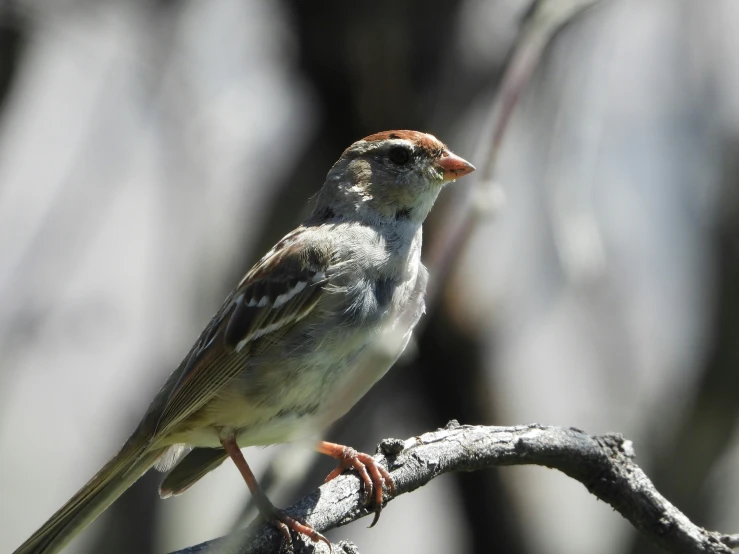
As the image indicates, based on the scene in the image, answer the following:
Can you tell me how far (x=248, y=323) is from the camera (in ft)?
14.6

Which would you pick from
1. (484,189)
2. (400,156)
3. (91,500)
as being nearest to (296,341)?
(91,500)

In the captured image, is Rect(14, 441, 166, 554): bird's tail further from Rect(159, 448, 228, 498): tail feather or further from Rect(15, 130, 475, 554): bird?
Rect(159, 448, 228, 498): tail feather

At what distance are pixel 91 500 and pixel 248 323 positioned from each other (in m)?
1.00

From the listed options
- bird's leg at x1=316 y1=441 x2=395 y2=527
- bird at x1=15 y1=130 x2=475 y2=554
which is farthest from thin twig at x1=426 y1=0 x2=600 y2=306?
bird's leg at x1=316 y1=441 x2=395 y2=527

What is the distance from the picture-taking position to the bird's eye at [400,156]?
4902 mm

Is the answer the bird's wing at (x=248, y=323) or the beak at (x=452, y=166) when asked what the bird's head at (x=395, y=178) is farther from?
the bird's wing at (x=248, y=323)

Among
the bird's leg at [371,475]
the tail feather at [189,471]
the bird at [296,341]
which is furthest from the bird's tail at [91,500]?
the bird's leg at [371,475]

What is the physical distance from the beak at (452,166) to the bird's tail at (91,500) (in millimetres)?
1875

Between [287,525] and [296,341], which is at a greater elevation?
[296,341]

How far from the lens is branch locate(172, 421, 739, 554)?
12.0 ft

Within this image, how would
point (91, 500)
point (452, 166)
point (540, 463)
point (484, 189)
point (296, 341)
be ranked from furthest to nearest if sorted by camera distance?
point (452, 166) < point (296, 341) < point (91, 500) < point (540, 463) < point (484, 189)

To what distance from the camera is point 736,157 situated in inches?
264

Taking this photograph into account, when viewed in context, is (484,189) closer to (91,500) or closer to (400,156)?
(400,156)

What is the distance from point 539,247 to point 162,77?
272 centimetres
